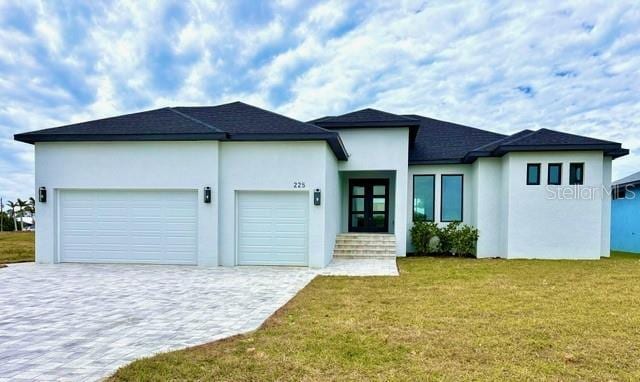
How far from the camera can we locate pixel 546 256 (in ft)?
37.9

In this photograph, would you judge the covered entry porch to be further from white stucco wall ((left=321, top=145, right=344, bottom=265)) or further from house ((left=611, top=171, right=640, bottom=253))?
house ((left=611, top=171, right=640, bottom=253))

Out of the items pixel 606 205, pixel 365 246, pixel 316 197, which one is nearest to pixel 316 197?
pixel 316 197

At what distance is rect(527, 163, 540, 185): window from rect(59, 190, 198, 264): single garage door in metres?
10.8

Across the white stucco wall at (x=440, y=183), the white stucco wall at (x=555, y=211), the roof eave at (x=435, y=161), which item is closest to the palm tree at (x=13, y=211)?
the white stucco wall at (x=440, y=183)

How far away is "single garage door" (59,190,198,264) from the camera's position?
392 inches

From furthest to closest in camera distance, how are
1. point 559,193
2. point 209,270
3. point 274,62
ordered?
point 274,62 → point 559,193 → point 209,270

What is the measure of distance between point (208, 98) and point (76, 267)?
38.2 feet

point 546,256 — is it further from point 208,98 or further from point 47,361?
point 208,98

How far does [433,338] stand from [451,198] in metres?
10.2

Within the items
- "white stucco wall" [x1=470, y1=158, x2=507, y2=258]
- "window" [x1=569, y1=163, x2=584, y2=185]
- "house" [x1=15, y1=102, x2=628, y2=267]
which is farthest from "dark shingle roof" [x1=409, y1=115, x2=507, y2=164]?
"window" [x1=569, y1=163, x2=584, y2=185]

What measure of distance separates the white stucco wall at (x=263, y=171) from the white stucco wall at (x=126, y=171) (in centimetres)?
28

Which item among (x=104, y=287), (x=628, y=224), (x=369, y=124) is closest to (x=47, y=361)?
(x=104, y=287)

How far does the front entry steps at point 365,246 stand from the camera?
39.7ft

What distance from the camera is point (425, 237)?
13000mm
